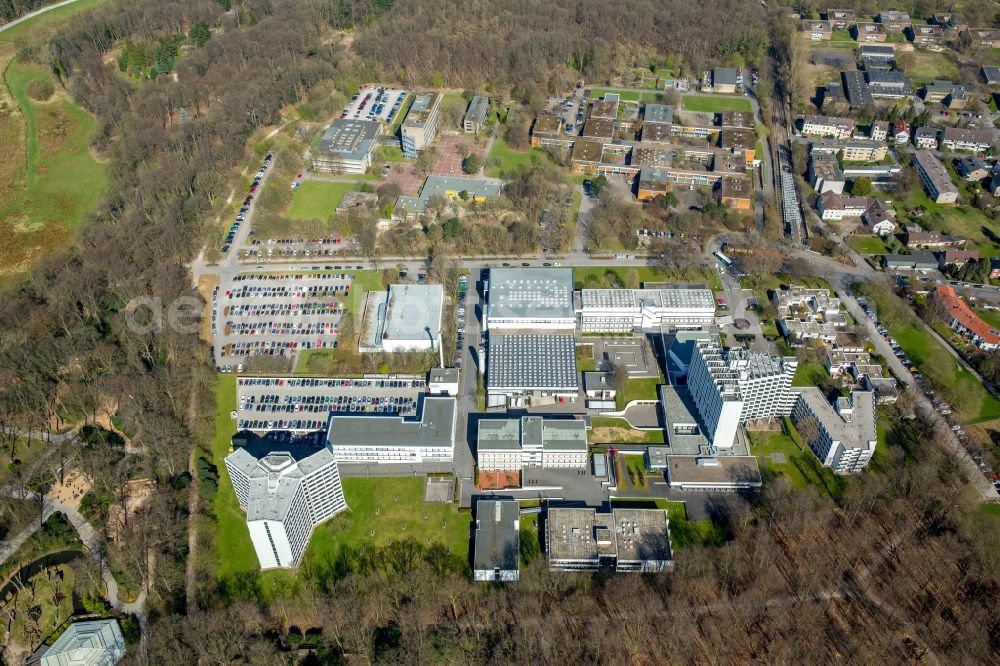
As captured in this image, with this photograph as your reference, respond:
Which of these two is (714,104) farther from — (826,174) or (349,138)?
(349,138)

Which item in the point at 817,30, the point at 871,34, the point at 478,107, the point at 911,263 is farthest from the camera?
the point at 817,30

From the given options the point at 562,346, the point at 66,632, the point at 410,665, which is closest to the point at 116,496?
the point at 66,632

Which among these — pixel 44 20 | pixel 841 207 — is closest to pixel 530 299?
pixel 841 207

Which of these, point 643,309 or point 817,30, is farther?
point 817,30

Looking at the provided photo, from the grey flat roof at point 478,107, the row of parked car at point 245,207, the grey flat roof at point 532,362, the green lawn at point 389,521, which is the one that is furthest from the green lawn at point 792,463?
the grey flat roof at point 478,107

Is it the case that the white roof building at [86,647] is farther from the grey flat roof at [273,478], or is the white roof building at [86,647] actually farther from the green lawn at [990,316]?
the green lawn at [990,316]

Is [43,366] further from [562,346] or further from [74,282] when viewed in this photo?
[562,346]

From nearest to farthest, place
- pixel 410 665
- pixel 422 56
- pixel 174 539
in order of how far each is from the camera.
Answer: pixel 410 665 → pixel 174 539 → pixel 422 56

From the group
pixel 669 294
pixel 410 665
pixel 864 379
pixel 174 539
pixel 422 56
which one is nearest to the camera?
pixel 410 665
